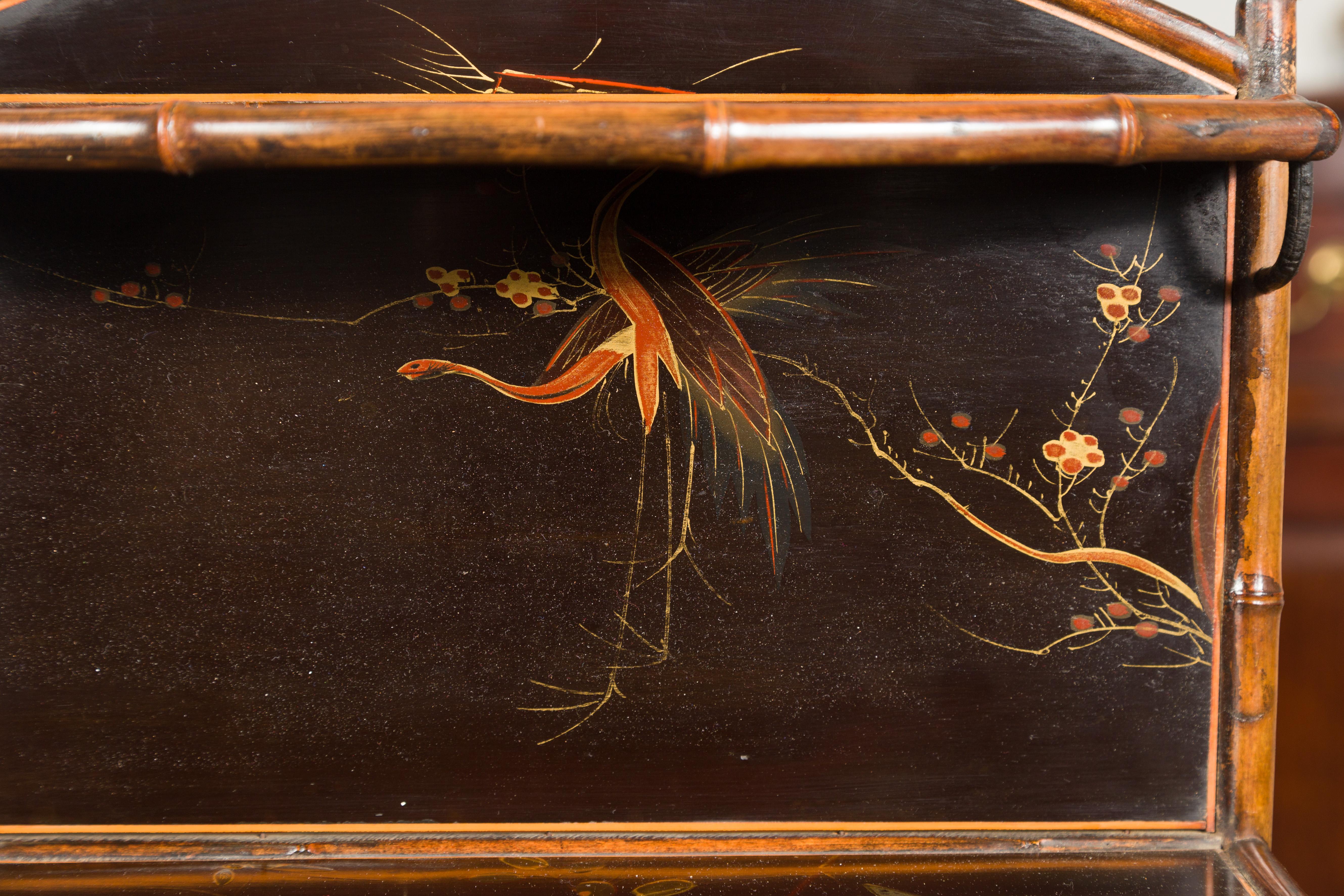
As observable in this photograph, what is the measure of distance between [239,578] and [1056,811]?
29.0 inches

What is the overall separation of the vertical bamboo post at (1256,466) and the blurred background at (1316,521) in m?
0.19

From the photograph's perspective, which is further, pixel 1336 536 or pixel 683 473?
pixel 1336 536

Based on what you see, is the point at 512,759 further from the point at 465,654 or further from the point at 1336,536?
the point at 1336,536

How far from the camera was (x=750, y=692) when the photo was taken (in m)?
0.69

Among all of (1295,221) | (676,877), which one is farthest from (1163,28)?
(676,877)

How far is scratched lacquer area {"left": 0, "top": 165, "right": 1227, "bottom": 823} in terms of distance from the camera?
65cm

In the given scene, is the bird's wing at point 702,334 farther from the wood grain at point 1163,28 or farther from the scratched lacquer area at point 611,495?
the wood grain at point 1163,28

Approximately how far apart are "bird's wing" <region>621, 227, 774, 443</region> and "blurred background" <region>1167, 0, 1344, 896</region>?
21.9 inches

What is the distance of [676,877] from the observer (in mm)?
671

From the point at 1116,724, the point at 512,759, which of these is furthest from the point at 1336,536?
the point at 512,759

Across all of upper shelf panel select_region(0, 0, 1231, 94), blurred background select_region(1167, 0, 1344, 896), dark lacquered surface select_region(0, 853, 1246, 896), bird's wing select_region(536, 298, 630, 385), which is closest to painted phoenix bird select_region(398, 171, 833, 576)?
bird's wing select_region(536, 298, 630, 385)

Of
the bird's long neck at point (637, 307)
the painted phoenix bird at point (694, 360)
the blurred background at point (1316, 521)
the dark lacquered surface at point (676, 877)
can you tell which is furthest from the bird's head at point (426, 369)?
the blurred background at point (1316, 521)

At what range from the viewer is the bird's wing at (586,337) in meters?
0.67

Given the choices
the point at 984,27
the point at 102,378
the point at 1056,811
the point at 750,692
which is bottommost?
the point at 1056,811
